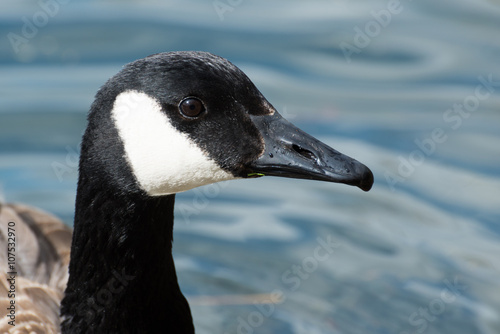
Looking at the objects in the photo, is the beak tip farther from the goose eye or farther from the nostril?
the goose eye

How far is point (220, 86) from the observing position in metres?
3.74

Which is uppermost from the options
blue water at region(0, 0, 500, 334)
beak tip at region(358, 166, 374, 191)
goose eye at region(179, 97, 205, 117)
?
goose eye at region(179, 97, 205, 117)

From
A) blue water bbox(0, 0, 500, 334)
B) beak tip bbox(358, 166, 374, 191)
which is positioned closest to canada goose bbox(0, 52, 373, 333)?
beak tip bbox(358, 166, 374, 191)

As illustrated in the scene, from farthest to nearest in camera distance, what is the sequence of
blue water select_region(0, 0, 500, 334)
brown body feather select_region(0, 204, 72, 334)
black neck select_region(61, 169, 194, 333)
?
blue water select_region(0, 0, 500, 334), brown body feather select_region(0, 204, 72, 334), black neck select_region(61, 169, 194, 333)

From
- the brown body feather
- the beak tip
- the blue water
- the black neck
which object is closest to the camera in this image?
the beak tip

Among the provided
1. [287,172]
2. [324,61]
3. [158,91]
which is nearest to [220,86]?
[158,91]

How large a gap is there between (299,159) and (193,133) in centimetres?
54

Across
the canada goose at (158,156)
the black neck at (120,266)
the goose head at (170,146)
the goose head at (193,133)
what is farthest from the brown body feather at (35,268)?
the goose head at (193,133)

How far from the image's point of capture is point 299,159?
3.75 m

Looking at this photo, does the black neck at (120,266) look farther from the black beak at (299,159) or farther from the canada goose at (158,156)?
the black beak at (299,159)

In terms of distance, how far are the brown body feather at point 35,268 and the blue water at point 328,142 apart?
1319mm

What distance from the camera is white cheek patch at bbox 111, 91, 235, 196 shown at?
371 cm

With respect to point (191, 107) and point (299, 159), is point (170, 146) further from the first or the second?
point (299, 159)

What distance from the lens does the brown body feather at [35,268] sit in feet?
14.6
